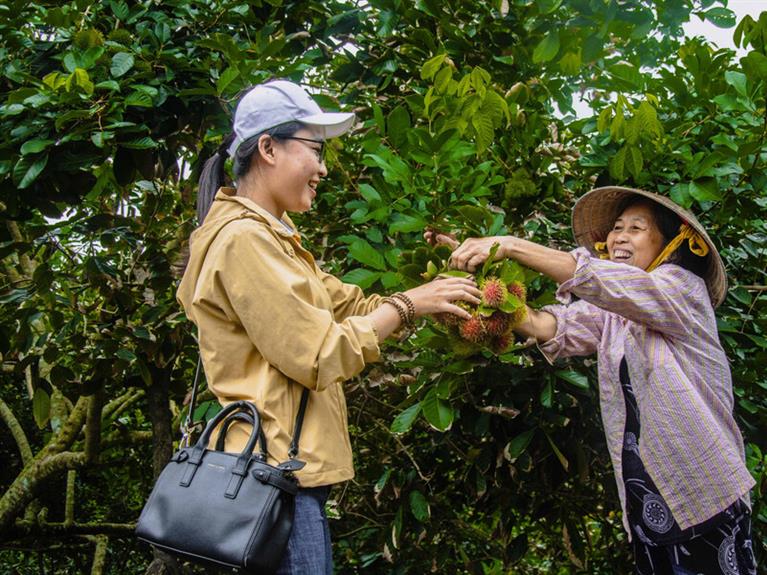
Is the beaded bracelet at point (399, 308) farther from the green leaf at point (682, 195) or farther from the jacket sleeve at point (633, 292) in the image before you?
the green leaf at point (682, 195)

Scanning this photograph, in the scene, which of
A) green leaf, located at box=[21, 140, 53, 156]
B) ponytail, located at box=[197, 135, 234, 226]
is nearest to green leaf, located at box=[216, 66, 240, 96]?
ponytail, located at box=[197, 135, 234, 226]

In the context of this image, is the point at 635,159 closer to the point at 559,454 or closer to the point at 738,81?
the point at 738,81

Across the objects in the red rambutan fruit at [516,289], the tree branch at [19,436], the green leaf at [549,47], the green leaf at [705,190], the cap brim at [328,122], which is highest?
the green leaf at [549,47]

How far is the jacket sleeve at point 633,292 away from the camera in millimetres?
1714

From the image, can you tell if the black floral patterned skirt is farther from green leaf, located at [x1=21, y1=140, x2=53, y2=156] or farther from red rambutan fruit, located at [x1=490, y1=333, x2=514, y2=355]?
green leaf, located at [x1=21, y1=140, x2=53, y2=156]

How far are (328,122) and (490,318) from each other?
0.52 metres

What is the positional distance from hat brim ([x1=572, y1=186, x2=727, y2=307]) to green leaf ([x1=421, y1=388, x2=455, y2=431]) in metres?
0.59

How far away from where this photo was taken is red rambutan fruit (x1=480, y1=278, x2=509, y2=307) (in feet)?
5.20

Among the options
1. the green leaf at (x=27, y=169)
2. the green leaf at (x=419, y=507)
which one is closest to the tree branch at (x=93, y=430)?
the green leaf at (x=27, y=169)

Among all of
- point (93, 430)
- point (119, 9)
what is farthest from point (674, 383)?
point (93, 430)

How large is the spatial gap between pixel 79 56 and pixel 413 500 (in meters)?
1.62

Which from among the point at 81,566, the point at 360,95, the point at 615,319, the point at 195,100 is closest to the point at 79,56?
the point at 195,100

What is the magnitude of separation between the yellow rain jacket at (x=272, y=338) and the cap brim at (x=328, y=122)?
222 mm

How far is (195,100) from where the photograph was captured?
2.36m
